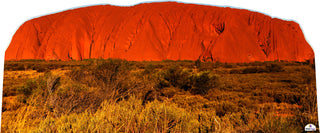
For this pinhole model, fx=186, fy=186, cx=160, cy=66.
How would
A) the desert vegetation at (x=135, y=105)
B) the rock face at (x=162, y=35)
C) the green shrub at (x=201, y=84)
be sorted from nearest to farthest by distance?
the desert vegetation at (x=135, y=105) < the green shrub at (x=201, y=84) < the rock face at (x=162, y=35)

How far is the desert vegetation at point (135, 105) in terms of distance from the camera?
2.97 metres

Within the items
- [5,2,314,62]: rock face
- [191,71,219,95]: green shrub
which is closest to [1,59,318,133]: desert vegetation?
[191,71,219,95]: green shrub

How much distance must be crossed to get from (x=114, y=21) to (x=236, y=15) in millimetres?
19215

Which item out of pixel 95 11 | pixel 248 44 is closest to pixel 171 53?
pixel 248 44

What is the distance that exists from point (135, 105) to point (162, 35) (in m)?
25.0

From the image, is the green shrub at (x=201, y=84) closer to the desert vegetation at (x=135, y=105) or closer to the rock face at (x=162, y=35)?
the desert vegetation at (x=135, y=105)

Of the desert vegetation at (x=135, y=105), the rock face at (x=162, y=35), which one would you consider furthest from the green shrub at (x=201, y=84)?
the rock face at (x=162, y=35)

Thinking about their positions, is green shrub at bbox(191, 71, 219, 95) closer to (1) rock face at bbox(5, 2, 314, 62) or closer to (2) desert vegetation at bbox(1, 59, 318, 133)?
(2) desert vegetation at bbox(1, 59, 318, 133)

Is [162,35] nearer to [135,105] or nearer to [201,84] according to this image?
[201,84]

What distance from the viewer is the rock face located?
25844 mm

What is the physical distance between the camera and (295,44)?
95.1 feet

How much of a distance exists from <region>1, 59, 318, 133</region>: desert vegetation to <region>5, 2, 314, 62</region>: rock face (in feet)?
53.2

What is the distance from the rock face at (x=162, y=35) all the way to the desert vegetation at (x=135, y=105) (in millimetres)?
16220

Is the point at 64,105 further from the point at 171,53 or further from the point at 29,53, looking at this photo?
the point at 29,53
